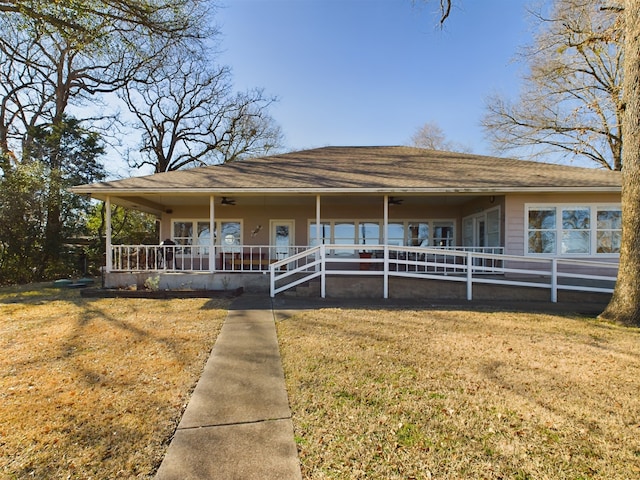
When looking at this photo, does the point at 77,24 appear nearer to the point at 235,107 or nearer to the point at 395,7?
the point at 395,7

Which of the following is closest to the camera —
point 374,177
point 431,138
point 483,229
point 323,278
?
point 323,278

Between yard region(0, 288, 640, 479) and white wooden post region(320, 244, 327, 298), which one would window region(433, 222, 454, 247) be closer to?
white wooden post region(320, 244, 327, 298)

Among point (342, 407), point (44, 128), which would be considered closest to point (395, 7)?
point (342, 407)

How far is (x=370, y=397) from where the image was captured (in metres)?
3.45

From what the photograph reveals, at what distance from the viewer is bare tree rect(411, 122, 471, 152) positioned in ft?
120

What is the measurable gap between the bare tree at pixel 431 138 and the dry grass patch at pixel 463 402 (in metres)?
33.7

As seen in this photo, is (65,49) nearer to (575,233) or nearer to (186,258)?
(186,258)

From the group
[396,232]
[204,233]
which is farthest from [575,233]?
[204,233]

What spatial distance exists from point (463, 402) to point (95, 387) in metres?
4.01

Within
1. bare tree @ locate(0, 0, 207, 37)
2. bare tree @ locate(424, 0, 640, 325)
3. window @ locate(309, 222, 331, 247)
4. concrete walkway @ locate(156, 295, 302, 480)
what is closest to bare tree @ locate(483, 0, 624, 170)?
bare tree @ locate(424, 0, 640, 325)

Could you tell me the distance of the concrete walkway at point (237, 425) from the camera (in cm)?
238

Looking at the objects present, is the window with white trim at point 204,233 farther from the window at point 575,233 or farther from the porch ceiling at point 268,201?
the window at point 575,233

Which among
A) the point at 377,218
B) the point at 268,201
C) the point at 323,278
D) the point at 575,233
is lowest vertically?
the point at 323,278

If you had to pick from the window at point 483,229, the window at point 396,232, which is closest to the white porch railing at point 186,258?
the window at point 396,232
